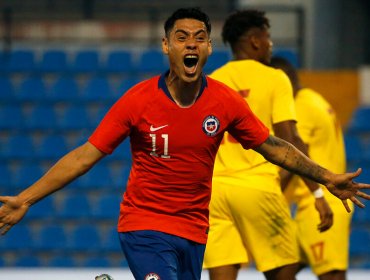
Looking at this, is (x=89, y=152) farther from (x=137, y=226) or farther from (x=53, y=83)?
(x=53, y=83)

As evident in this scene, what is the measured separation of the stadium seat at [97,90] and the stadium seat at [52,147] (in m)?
0.66

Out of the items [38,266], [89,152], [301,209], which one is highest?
[89,152]

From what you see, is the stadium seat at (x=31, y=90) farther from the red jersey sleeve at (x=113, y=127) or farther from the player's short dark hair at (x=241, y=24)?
the red jersey sleeve at (x=113, y=127)

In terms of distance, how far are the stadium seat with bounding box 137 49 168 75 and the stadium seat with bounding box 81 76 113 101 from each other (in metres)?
0.46

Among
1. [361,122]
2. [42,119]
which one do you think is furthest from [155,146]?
[42,119]

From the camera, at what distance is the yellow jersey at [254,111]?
232 inches

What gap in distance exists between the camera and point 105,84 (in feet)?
41.5

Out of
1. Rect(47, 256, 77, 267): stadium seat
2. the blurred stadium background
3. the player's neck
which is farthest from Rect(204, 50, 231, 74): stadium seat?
the player's neck

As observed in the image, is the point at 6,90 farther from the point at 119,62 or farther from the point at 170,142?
the point at 170,142

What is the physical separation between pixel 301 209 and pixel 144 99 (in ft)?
8.12

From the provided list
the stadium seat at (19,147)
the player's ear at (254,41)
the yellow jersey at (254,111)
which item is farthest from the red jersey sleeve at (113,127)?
the stadium seat at (19,147)

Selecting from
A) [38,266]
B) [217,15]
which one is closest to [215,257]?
[38,266]

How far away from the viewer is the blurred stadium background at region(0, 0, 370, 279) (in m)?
11.5

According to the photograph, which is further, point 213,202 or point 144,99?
point 213,202
